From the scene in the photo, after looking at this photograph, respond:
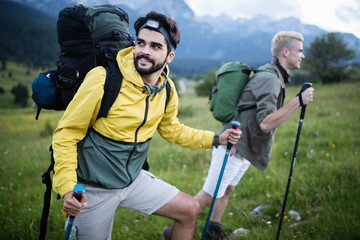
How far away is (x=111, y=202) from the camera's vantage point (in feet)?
7.61

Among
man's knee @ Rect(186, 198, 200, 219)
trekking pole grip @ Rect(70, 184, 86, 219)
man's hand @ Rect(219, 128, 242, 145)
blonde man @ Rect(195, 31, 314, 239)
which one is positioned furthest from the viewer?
blonde man @ Rect(195, 31, 314, 239)

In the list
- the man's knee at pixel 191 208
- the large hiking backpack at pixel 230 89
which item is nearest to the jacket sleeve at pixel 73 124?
the man's knee at pixel 191 208

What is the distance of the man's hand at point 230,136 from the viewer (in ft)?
8.89

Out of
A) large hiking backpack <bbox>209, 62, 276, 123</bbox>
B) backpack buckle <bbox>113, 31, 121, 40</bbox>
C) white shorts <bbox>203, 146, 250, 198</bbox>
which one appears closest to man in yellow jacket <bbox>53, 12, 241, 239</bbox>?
backpack buckle <bbox>113, 31, 121, 40</bbox>

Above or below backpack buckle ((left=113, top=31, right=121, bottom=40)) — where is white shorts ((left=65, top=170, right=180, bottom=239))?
below

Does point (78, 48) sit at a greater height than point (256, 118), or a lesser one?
greater

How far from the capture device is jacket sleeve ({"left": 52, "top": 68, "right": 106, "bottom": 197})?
1919mm

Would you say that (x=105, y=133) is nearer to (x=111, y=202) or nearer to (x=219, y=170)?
(x=111, y=202)

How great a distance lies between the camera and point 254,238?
3.27 m

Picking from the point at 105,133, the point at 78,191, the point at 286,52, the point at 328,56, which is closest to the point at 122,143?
the point at 105,133

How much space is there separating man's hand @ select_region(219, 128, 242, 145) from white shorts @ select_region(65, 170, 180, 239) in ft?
2.89

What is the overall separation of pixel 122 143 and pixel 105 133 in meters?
0.19

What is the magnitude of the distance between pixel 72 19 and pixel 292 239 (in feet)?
13.0

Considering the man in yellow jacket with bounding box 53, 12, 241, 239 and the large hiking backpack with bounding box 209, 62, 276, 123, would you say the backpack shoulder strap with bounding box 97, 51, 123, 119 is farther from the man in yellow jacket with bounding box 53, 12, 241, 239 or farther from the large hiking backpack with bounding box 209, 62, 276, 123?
the large hiking backpack with bounding box 209, 62, 276, 123
